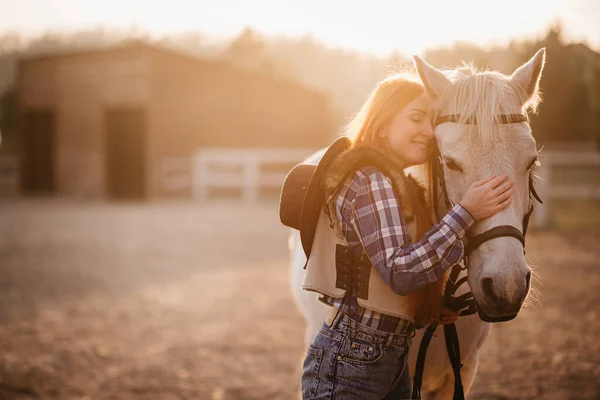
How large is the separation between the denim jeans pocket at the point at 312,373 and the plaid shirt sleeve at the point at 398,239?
40cm

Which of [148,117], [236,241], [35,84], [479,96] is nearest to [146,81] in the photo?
[148,117]

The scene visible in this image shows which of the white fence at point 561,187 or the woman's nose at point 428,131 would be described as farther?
the white fence at point 561,187

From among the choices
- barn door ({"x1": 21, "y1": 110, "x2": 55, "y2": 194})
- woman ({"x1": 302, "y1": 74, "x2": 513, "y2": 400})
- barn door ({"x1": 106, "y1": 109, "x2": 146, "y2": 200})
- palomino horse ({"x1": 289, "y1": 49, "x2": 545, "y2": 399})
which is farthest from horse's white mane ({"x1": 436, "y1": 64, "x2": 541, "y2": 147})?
barn door ({"x1": 21, "y1": 110, "x2": 55, "y2": 194})

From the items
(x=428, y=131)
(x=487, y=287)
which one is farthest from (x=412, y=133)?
(x=487, y=287)

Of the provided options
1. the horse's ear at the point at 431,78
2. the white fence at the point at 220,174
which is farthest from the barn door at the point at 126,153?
the horse's ear at the point at 431,78

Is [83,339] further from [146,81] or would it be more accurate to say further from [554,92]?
[146,81]

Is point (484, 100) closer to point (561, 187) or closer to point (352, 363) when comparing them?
point (352, 363)

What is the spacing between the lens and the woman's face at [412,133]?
188cm

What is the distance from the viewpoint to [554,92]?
20.1 ft

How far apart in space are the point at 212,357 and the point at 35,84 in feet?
58.1

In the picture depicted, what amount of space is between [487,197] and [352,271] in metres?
0.51

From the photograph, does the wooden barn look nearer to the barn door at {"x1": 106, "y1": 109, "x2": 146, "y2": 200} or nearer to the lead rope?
the barn door at {"x1": 106, "y1": 109, "x2": 146, "y2": 200}

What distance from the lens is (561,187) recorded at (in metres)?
12.4

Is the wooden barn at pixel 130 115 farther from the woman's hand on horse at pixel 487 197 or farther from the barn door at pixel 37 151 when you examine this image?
the woman's hand on horse at pixel 487 197
